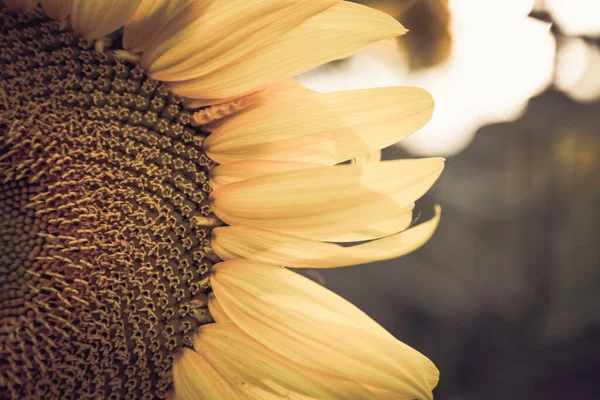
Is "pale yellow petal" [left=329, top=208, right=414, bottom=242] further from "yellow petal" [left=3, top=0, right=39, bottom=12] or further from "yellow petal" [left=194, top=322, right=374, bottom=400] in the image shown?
"yellow petal" [left=3, top=0, right=39, bottom=12]

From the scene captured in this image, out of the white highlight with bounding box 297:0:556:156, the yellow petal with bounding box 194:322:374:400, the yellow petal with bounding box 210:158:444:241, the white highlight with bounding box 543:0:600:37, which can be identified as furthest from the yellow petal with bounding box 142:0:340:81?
the white highlight with bounding box 543:0:600:37

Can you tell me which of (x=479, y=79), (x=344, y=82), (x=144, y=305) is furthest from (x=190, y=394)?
(x=479, y=79)

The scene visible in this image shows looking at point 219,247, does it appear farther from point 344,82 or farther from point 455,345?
point 455,345

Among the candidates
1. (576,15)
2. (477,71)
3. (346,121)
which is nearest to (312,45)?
(346,121)

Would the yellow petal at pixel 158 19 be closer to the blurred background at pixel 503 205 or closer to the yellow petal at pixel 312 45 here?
the yellow petal at pixel 312 45

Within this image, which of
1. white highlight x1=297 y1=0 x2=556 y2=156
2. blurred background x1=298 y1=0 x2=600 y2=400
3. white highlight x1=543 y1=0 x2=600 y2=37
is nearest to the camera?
white highlight x1=297 y1=0 x2=556 y2=156
